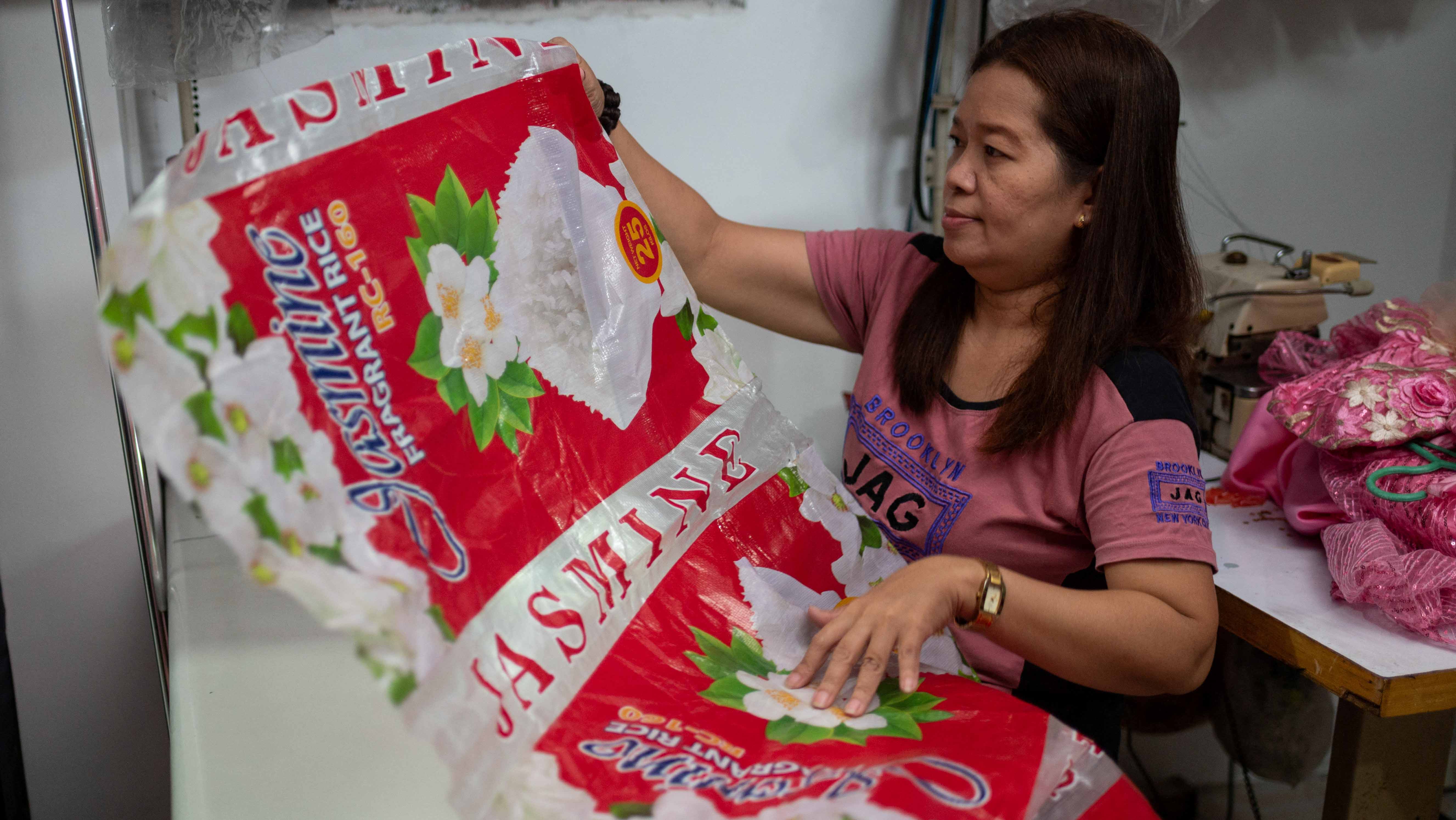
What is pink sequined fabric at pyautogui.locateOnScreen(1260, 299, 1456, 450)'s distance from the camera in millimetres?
1097

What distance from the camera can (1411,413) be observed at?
1.09 m

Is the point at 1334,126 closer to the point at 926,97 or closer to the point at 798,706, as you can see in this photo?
the point at 926,97

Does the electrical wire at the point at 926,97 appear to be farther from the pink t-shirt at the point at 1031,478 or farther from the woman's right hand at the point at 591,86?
the woman's right hand at the point at 591,86

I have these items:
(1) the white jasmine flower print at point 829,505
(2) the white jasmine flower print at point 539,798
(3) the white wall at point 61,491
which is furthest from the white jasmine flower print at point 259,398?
(3) the white wall at point 61,491

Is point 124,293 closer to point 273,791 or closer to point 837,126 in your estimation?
point 273,791

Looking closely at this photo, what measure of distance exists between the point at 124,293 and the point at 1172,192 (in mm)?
909

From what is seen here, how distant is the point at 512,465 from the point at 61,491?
101 cm

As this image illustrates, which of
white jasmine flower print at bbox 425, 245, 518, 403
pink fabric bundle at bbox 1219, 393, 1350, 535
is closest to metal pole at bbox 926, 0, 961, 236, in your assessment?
pink fabric bundle at bbox 1219, 393, 1350, 535

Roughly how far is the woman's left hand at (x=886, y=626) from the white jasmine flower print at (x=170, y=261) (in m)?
0.48

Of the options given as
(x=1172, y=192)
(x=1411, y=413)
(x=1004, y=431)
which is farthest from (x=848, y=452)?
(x=1411, y=413)

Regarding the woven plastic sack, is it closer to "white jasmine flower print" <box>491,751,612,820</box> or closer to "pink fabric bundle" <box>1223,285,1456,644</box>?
"white jasmine flower print" <box>491,751,612,820</box>

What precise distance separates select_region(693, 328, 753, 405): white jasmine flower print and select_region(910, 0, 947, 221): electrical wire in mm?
807

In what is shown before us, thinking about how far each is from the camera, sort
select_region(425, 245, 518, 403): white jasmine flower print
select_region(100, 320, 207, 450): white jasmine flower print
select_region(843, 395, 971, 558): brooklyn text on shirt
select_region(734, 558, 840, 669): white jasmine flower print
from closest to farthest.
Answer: select_region(100, 320, 207, 450): white jasmine flower print
select_region(425, 245, 518, 403): white jasmine flower print
select_region(734, 558, 840, 669): white jasmine flower print
select_region(843, 395, 971, 558): brooklyn text on shirt

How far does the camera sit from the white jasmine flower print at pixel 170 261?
54cm
